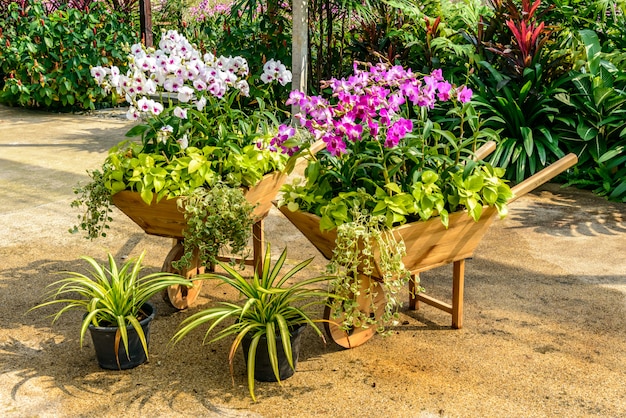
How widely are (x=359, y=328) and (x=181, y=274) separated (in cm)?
85

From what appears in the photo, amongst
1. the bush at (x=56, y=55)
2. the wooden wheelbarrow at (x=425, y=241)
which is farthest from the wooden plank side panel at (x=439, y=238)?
the bush at (x=56, y=55)

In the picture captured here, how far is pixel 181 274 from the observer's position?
334cm

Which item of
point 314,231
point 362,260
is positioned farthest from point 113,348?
point 362,260

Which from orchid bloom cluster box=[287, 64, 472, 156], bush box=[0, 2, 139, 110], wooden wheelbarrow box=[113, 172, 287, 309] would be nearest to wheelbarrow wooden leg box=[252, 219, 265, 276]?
wooden wheelbarrow box=[113, 172, 287, 309]

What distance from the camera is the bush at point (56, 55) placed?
319 inches

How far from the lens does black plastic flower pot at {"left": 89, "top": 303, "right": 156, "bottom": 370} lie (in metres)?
2.81

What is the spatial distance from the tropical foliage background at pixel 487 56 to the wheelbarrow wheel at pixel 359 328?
1814mm

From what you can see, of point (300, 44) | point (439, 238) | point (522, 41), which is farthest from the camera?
point (300, 44)

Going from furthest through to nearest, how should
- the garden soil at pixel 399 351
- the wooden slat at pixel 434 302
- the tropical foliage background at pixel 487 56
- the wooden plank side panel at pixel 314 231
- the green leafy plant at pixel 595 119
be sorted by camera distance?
1. the tropical foliage background at pixel 487 56
2. the green leafy plant at pixel 595 119
3. the wooden slat at pixel 434 302
4. the wooden plank side panel at pixel 314 231
5. the garden soil at pixel 399 351

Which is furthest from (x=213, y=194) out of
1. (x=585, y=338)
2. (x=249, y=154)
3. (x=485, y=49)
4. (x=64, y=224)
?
(x=485, y=49)

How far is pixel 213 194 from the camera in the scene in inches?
119

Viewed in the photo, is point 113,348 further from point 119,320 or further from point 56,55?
point 56,55

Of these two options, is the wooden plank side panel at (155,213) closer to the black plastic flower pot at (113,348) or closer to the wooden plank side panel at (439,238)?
the black plastic flower pot at (113,348)

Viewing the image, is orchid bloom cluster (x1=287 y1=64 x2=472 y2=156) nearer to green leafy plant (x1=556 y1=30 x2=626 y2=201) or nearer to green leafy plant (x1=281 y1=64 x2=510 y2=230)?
green leafy plant (x1=281 y1=64 x2=510 y2=230)
